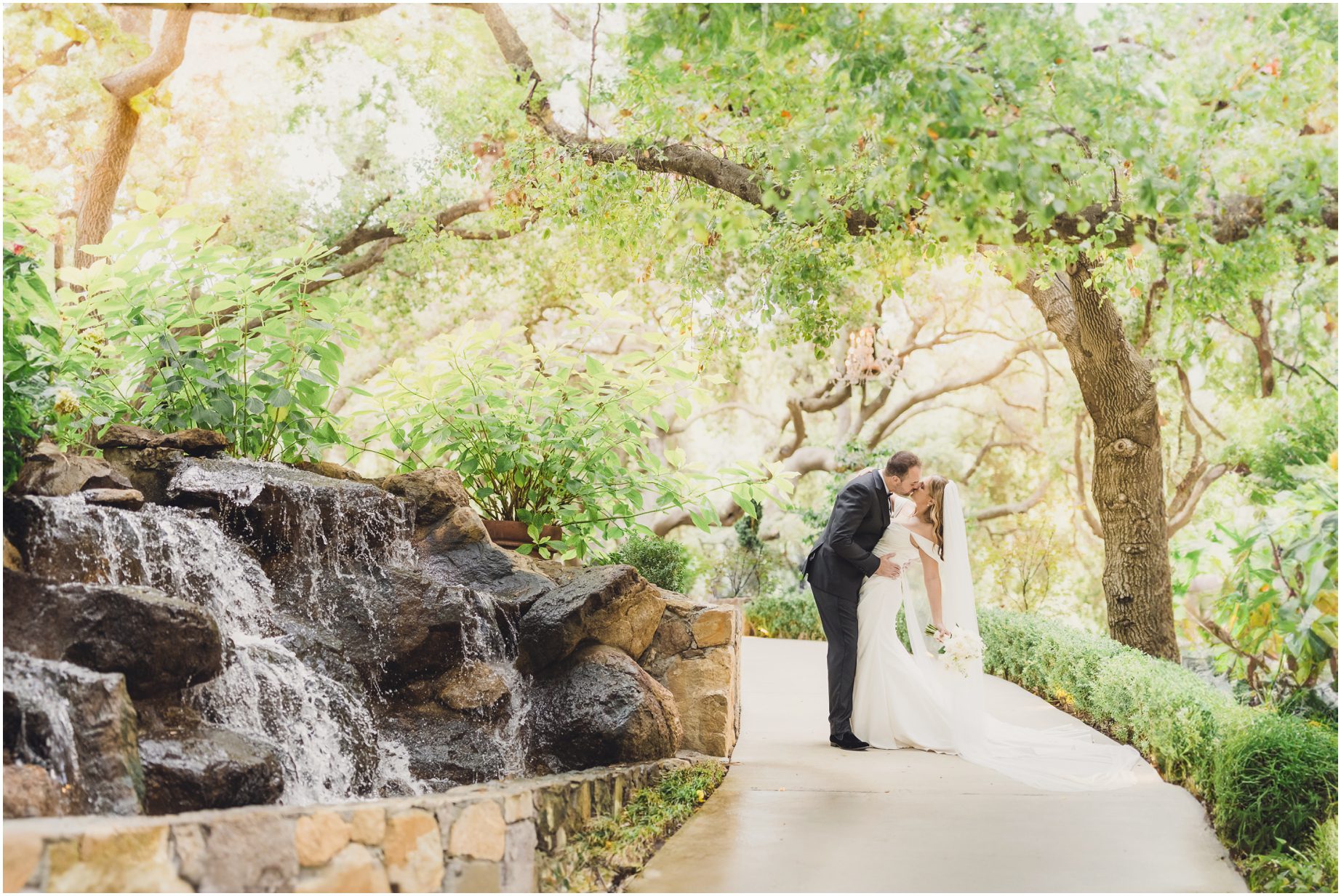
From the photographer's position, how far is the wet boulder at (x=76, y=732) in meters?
3.09

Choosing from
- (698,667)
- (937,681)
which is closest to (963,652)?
(937,681)

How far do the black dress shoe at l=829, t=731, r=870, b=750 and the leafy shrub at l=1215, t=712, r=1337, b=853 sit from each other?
250cm

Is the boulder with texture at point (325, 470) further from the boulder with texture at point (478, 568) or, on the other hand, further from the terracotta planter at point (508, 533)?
the terracotta planter at point (508, 533)

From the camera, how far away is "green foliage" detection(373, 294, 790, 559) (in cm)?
678

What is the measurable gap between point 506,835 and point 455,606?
1.64 m

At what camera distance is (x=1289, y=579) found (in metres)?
5.34

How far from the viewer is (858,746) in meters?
6.67

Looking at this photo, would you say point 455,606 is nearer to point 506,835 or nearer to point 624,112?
point 506,835

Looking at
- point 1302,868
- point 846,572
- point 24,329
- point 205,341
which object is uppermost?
point 205,341

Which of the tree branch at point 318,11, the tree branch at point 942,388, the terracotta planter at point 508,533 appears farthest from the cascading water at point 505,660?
the tree branch at point 942,388

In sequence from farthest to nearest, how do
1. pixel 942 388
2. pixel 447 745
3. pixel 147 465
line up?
pixel 942 388 < pixel 147 465 < pixel 447 745

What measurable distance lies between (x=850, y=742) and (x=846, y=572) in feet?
3.61

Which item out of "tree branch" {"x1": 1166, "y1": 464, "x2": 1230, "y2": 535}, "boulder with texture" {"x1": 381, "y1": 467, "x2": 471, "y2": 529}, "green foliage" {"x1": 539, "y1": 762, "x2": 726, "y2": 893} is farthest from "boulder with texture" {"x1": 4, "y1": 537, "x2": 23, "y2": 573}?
"tree branch" {"x1": 1166, "y1": 464, "x2": 1230, "y2": 535}

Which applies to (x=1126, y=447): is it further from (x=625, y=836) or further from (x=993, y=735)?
(x=625, y=836)
